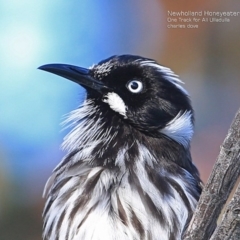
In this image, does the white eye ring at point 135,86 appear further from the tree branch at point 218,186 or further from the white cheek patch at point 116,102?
the tree branch at point 218,186

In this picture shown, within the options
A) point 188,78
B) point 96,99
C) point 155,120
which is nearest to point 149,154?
point 155,120

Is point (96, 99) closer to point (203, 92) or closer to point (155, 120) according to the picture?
point (155, 120)

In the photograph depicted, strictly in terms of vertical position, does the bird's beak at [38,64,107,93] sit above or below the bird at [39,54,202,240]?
above

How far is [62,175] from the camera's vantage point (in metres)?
1.59

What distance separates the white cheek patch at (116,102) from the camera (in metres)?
1.58

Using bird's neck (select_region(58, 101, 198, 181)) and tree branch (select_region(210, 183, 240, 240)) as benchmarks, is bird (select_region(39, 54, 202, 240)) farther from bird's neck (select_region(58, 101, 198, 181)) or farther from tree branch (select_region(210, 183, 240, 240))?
tree branch (select_region(210, 183, 240, 240))

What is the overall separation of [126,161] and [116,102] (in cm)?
17

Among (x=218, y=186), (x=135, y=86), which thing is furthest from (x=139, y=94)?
(x=218, y=186)

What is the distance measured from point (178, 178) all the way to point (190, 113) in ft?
0.66

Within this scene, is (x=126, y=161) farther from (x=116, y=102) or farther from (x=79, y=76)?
(x=79, y=76)

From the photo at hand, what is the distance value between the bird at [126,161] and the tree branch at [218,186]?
0.34m

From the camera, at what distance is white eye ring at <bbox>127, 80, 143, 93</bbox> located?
1571mm

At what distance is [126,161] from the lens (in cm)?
155

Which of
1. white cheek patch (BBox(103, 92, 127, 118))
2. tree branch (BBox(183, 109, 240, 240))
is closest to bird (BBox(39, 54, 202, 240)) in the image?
white cheek patch (BBox(103, 92, 127, 118))
